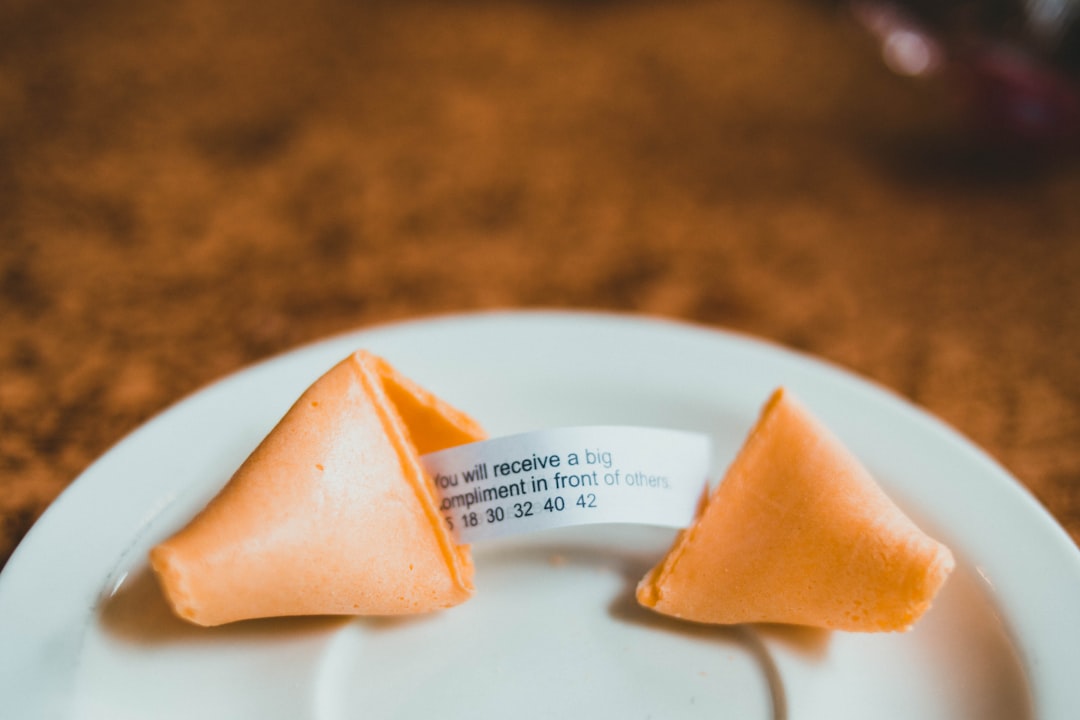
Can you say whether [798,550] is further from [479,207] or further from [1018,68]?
[1018,68]

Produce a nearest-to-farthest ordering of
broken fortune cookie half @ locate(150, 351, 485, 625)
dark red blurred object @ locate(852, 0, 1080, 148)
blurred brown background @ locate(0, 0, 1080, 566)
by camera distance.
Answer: broken fortune cookie half @ locate(150, 351, 485, 625) → blurred brown background @ locate(0, 0, 1080, 566) → dark red blurred object @ locate(852, 0, 1080, 148)

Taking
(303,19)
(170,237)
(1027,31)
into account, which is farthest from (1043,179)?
(303,19)

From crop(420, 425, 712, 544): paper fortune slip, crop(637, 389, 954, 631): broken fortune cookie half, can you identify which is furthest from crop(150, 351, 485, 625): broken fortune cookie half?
crop(637, 389, 954, 631): broken fortune cookie half

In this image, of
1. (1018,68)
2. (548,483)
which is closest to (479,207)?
(548,483)

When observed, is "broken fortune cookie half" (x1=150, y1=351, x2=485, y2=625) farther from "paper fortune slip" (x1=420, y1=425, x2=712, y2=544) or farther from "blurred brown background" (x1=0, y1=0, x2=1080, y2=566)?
"blurred brown background" (x1=0, y1=0, x2=1080, y2=566)

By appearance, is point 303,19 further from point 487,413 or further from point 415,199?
point 487,413

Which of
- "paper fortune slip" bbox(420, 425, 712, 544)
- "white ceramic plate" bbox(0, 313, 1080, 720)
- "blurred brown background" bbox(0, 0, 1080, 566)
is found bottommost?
"white ceramic plate" bbox(0, 313, 1080, 720)
